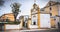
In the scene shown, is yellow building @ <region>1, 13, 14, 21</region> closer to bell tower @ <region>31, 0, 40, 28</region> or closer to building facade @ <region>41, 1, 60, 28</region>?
bell tower @ <region>31, 0, 40, 28</region>

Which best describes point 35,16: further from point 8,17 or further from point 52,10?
point 8,17

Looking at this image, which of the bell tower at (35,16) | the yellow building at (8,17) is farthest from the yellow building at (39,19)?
the yellow building at (8,17)

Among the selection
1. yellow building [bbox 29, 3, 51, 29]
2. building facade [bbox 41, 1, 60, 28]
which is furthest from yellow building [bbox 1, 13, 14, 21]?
building facade [bbox 41, 1, 60, 28]

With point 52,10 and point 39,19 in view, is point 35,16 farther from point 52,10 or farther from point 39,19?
point 52,10

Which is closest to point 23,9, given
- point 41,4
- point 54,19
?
point 41,4

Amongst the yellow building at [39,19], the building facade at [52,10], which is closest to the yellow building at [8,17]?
the yellow building at [39,19]

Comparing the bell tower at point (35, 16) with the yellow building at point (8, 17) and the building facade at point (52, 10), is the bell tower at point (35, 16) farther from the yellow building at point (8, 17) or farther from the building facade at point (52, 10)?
the yellow building at point (8, 17)

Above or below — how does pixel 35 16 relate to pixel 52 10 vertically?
below

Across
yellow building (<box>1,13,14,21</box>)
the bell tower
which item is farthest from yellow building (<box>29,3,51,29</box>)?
yellow building (<box>1,13,14,21</box>)

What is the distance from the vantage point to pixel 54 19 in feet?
8.90

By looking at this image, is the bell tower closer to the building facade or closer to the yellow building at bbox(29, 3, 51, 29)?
the yellow building at bbox(29, 3, 51, 29)

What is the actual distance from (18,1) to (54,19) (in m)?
0.89

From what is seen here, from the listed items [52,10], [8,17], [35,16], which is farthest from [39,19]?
[8,17]

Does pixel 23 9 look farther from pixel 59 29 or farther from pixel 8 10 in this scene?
pixel 59 29
